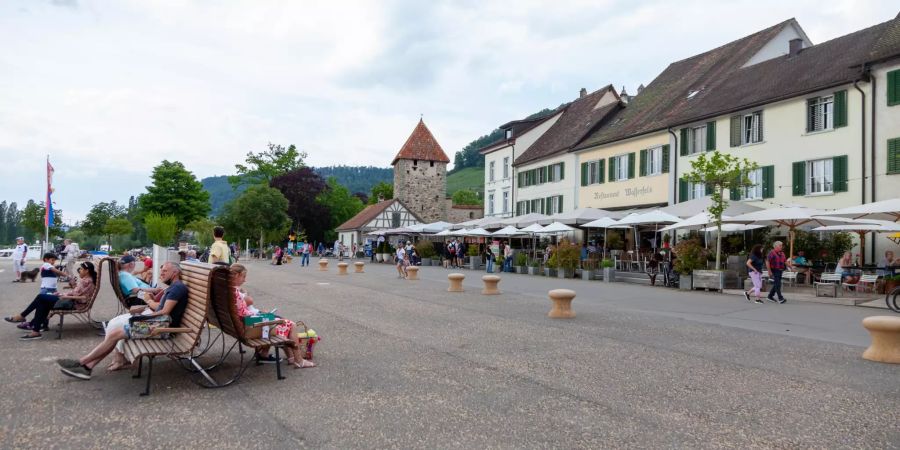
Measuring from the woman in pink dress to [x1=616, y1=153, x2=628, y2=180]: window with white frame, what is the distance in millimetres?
29449

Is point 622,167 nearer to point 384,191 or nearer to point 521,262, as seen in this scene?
point 521,262

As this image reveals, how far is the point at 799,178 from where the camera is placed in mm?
24688

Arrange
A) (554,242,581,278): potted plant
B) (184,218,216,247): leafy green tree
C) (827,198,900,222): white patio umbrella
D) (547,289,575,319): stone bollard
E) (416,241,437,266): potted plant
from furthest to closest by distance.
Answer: (184,218,216,247): leafy green tree → (416,241,437,266): potted plant → (554,242,581,278): potted plant → (827,198,900,222): white patio umbrella → (547,289,575,319): stone bollard

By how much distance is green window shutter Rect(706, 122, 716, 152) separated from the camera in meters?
28.6

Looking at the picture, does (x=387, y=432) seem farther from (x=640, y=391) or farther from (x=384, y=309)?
(x=384, y=309)

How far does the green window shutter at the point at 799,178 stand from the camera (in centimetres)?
2458

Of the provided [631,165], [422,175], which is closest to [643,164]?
[631,165]

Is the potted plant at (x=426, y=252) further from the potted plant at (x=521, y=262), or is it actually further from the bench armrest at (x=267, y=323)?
the bench armrest at (x=267, y=323)

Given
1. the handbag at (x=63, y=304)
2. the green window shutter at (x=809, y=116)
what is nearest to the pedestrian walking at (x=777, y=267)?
the green window shutter at (x=809, y=116)

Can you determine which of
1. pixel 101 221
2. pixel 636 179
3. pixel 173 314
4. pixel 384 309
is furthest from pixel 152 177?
pixel 173 314

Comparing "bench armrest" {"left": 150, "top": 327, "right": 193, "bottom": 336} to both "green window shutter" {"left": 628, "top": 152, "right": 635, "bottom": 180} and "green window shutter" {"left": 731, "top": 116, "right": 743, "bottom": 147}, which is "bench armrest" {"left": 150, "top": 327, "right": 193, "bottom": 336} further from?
"green window shutter" {"left": 628, "top": 152, "right": 635, "bottom": 180}

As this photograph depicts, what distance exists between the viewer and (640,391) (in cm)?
→ 617

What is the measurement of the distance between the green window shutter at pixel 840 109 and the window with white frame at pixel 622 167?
11900mm

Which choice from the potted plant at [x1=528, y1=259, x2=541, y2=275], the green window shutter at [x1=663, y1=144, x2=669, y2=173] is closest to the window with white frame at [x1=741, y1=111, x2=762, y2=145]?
the green window shutter at [x1=663, y1=144, x2=669, y2=173]
